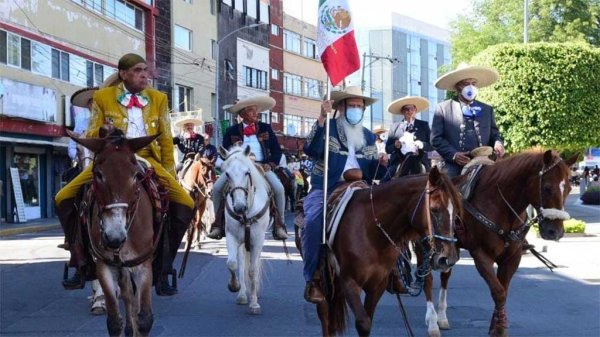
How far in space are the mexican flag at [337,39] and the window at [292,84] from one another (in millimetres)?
57577

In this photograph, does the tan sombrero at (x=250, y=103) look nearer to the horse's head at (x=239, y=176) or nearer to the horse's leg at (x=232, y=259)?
the horse's head at (x=239, y=176)

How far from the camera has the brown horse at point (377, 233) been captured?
6371 mm

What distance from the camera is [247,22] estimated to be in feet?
191

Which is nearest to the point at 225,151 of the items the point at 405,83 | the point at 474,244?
the point at 474,244

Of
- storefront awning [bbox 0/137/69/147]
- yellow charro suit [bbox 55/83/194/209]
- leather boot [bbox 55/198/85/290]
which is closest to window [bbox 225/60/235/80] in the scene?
storefront awning [bbox 0/137/69/147]

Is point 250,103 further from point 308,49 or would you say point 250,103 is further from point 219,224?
point 308,49

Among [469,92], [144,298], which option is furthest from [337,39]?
[144,298]

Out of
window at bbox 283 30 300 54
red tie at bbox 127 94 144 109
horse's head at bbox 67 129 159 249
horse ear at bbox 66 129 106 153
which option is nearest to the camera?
horse's head at bbox 67 129 159 249

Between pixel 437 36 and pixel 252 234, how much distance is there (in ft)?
371

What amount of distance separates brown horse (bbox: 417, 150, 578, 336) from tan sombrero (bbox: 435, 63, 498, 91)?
202 centimetres

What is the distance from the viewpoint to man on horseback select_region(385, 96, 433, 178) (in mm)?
10688

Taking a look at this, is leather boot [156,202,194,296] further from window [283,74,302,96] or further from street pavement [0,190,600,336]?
window [283,74,302,96]

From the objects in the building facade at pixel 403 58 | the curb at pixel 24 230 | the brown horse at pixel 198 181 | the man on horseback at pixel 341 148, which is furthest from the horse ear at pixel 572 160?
the building facade at pixel 403 58

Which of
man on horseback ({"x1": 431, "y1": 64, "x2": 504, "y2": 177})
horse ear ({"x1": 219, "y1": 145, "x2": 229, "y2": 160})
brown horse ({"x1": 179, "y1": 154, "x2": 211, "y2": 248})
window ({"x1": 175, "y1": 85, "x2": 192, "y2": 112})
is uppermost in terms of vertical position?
window ({"x1": 175, "y1": 85, "x2": 192, "y2": 112})
